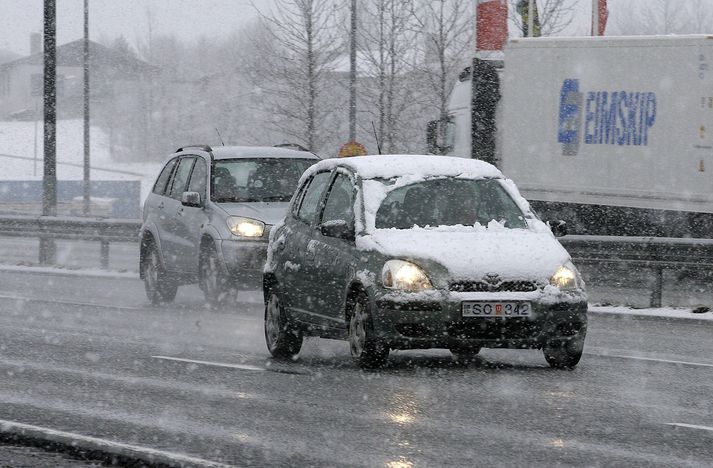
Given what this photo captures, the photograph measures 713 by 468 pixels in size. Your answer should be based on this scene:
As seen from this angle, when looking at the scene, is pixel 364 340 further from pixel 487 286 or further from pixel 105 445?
pixel 105 445

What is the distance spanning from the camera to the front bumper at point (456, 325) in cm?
974

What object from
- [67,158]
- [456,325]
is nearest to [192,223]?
[456,325]

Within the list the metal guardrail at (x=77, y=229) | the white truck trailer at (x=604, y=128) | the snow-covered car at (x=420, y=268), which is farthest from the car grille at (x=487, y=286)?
the metal guardrail at (x=77, y=229)

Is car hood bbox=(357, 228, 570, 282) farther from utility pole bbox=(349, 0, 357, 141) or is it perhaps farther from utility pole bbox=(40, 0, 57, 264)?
utility pole bbox=(349, 0, 357, 141)

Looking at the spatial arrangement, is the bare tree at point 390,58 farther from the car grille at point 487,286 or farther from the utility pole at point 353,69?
the car grille at point 487,286

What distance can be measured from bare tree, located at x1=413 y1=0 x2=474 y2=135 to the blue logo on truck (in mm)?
16347

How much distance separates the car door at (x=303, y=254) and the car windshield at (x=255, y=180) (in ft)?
16.4

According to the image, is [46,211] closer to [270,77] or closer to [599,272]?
[599,272]

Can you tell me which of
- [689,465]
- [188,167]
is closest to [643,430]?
[689,465]

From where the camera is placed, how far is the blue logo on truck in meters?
21.3

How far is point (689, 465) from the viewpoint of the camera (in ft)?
21.9

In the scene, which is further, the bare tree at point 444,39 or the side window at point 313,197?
the bare tree at point 444,39

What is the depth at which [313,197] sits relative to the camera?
11.8 m

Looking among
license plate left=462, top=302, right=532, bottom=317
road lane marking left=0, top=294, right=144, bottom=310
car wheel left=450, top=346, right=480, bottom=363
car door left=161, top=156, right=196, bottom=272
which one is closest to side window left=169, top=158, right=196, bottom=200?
car door left=161, top=156, right=196, bottom=272
